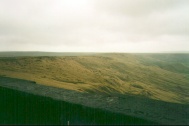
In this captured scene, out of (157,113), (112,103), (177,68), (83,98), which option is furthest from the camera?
(177,68)

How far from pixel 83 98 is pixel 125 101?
266cm

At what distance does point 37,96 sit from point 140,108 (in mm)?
6777

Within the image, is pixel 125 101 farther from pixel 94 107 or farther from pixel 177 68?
pixel 177 68

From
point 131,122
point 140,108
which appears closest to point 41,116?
point 131,122

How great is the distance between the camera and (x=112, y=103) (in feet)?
42.9

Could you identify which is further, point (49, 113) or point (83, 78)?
point (83, 78)

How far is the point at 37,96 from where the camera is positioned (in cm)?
1465

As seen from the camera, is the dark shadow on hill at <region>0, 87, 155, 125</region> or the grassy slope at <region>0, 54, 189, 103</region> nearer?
the dark shadow on hill at <region>0, 87, 155, 125</region>

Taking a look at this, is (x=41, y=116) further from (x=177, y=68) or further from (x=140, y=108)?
(x=177, y=68)

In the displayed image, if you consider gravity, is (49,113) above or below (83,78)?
above

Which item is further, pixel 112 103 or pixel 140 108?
pixel 112 103

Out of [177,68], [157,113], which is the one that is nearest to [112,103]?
[157,113]

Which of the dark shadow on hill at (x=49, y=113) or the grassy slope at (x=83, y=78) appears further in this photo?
the grassy slope at (x=83, y=78)

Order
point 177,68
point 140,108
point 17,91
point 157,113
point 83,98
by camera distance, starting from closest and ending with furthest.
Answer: point 157,113 < point 140,108 < point 83,98 < point 17,91 < point 177,68
